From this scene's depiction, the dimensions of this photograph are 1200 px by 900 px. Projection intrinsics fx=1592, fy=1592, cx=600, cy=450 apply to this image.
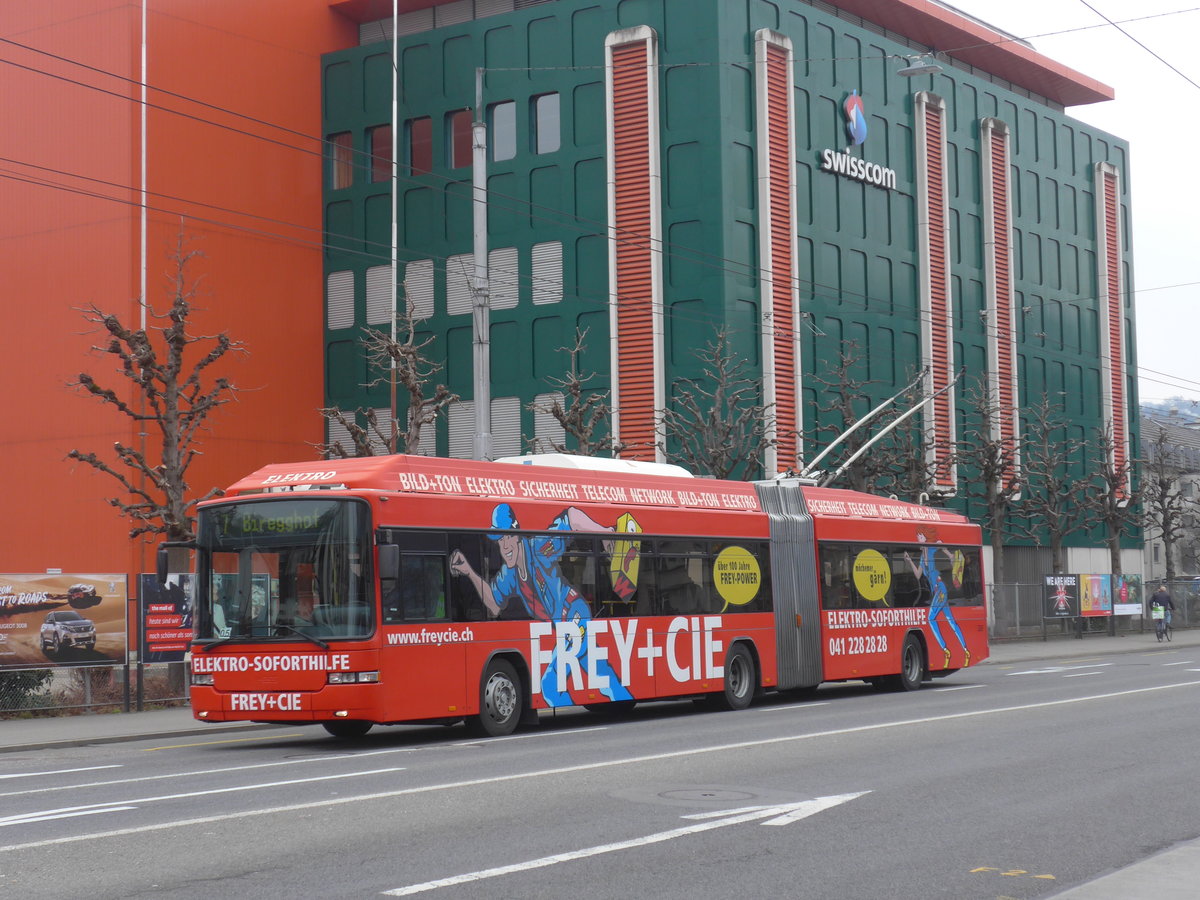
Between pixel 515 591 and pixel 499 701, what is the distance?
4.18ft

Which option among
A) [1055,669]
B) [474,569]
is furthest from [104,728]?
[1055,669]

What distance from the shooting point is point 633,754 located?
14.6 m

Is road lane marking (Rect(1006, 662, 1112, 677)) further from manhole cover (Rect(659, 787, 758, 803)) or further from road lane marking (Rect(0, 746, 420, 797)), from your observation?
manhole cover (Rect(659, 787, 758, 803))

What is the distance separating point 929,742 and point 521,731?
5203 mm

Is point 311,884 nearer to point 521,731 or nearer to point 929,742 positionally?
point 929,742

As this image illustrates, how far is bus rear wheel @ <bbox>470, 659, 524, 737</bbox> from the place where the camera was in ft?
58.0

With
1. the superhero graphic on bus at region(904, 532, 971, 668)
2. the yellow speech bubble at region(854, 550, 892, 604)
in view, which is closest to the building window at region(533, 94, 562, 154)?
the superhero graphic on bus at region(904, 532, 971, 668)

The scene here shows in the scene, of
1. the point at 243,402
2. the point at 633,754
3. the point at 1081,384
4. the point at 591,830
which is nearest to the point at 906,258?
the point at 1081,384

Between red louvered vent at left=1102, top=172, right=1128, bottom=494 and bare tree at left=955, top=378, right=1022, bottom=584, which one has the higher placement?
red louvered vent at left=1102, top=172, right=1128, bottom=494

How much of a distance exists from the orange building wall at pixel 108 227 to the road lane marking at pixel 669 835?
34.3 m

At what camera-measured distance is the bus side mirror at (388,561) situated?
15.9 m

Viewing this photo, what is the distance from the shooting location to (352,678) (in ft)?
53.0

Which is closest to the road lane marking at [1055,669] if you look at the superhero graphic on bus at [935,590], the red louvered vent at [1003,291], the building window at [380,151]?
the superhero graphic on bus at [935,590]

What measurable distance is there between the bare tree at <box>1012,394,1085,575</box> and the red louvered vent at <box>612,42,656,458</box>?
16.3 m
